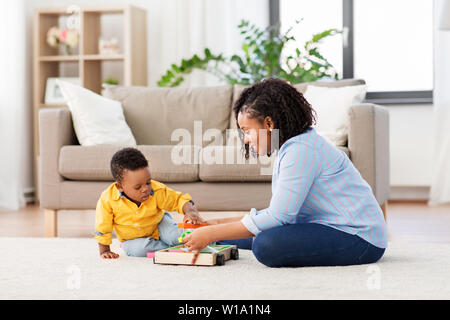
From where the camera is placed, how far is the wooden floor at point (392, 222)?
2.77m

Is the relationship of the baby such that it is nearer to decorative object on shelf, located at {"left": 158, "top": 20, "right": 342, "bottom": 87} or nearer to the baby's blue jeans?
the baby's blue jeans

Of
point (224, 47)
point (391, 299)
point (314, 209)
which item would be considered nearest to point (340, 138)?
point (314, 209)

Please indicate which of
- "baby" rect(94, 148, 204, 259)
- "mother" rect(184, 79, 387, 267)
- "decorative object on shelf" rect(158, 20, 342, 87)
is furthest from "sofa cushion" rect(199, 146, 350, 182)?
"decorative object on shelf" rect(158, 20, 342, 87)

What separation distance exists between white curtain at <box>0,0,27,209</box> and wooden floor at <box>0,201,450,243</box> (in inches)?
7.4

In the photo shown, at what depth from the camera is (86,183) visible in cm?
266

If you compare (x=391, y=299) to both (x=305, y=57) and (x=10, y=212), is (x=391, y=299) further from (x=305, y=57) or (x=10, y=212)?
(x=10, y=212)

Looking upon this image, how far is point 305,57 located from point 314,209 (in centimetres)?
242

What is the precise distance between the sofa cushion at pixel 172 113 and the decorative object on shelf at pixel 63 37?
4.44 feet

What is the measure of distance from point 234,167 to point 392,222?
1.12 metres

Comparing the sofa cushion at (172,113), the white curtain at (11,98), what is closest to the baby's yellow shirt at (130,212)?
the sofa cushion at (172,113)

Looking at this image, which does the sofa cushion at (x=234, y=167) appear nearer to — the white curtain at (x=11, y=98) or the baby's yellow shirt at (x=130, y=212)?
the baby's yellow shirt at (x=130, y=212)

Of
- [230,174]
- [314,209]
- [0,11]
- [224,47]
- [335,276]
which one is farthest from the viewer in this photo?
[224,47]

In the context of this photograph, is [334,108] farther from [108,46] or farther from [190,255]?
[108,46]

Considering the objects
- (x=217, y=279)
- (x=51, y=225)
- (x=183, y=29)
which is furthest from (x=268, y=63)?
(x=217, y=279)
